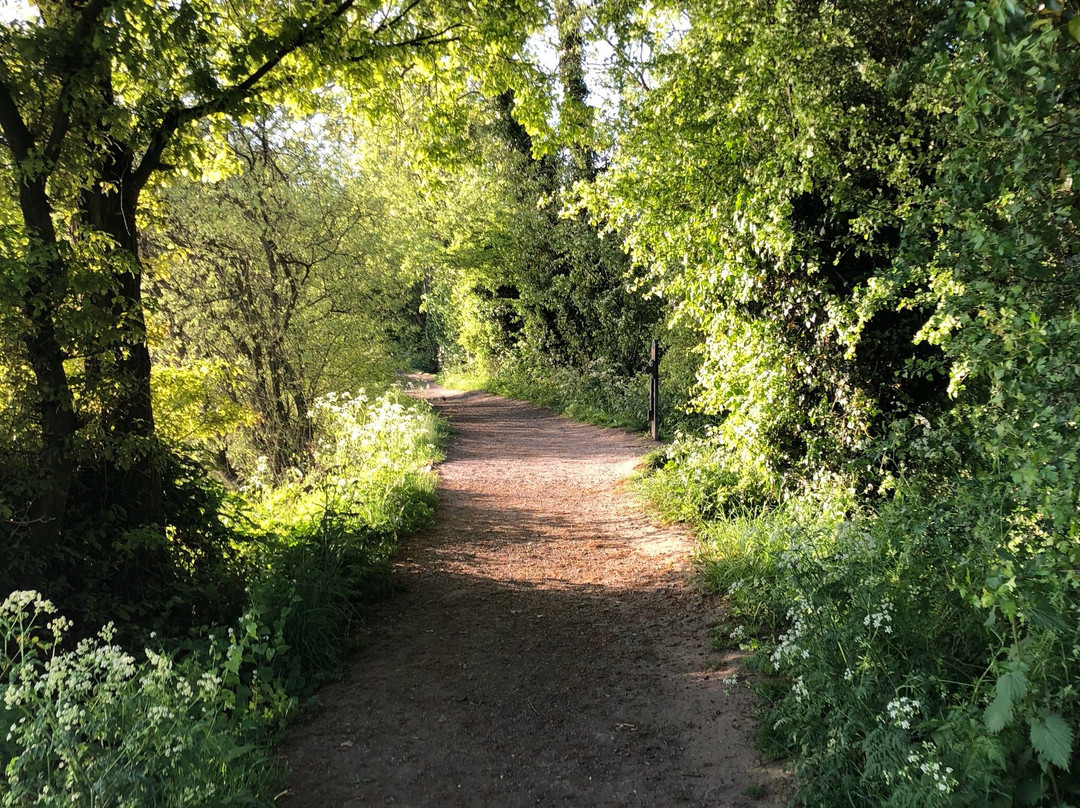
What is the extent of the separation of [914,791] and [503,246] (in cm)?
1999

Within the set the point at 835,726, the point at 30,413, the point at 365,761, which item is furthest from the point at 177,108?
the point at 835,726

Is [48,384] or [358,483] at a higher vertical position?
[48,384]

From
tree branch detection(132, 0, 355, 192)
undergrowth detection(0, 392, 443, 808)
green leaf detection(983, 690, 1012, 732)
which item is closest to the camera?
green leaf detection(983, 690, 1012, 732)

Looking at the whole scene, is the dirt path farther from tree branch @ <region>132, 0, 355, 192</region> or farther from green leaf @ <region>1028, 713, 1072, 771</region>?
tree branch @ <region>132, 0, 355, 192</region>

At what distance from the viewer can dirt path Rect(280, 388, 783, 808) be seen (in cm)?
363

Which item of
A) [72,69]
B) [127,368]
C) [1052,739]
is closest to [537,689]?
[1052,739]

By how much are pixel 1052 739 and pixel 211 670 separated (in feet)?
13.1

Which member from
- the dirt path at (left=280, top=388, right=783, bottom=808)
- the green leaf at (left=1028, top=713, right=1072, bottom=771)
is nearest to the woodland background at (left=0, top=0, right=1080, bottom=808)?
the green leaf at (left=1028, top=713, right=1072, bottom=771)

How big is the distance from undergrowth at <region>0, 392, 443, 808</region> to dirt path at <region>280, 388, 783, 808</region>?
0.28 meters

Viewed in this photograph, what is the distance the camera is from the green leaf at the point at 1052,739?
2.45m

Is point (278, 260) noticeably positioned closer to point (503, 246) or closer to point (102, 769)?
point (102, 769)

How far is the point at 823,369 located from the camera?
6473 millimetres

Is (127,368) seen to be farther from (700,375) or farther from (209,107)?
(700,375)

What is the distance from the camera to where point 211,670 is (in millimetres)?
4145
